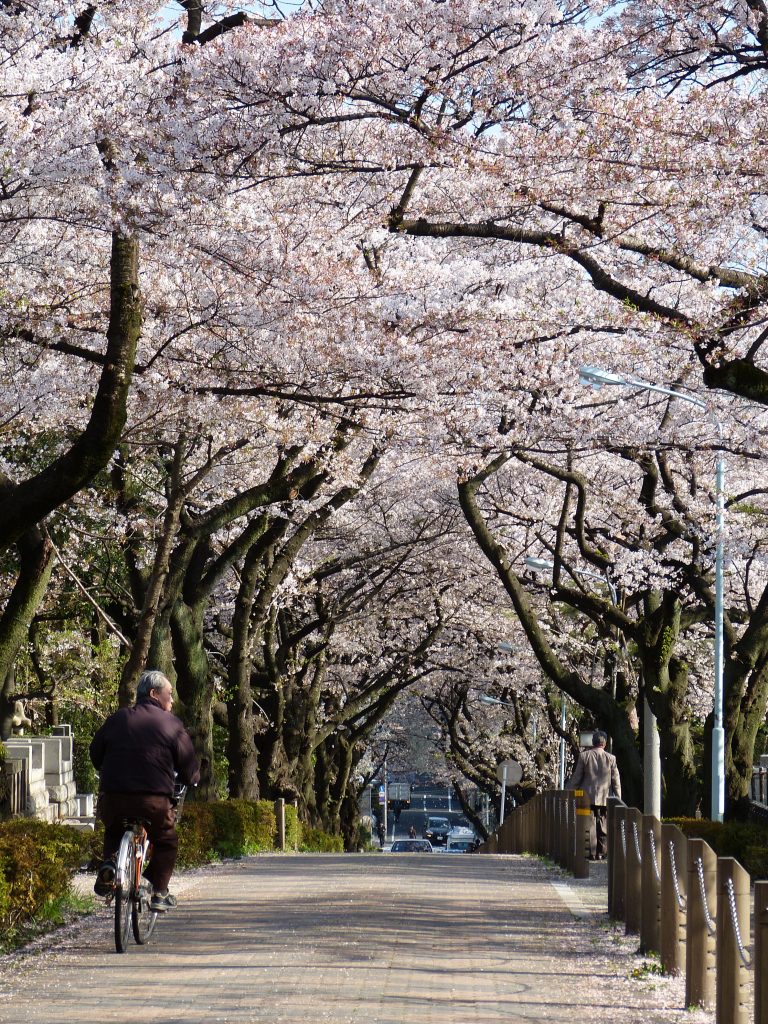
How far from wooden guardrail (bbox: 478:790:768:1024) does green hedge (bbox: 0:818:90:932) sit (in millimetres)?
4158

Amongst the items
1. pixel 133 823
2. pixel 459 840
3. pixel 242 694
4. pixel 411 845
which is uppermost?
pixel 242 694

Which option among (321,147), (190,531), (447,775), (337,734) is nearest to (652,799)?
(190,531)

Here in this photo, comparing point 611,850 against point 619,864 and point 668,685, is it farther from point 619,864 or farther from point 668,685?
point 668,685

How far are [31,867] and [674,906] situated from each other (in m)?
4.30

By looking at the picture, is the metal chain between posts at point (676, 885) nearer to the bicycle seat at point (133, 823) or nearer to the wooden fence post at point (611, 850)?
the wooden fence post at point (611, 850)

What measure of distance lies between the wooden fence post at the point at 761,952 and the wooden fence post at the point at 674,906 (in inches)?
95.6

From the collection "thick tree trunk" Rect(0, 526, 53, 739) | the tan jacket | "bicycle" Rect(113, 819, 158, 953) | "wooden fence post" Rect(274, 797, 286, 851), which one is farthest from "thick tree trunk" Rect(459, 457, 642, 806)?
"bicycle" Rect(113, 819, 158, 953)

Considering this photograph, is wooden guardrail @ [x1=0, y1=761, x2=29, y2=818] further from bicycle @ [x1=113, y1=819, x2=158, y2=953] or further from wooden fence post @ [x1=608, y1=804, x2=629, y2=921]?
bicycle @ [x1=113, y1=819, x2=158, y2=953]

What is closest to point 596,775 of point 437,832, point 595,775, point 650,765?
point 595,775

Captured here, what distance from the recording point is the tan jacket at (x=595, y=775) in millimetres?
16828

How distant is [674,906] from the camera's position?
321 inches

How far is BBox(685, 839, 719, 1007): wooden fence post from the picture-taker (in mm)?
7203

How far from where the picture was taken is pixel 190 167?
9477mm

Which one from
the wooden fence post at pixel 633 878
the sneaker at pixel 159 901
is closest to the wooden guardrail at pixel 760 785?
the wooden fence post at pixel 633 878
